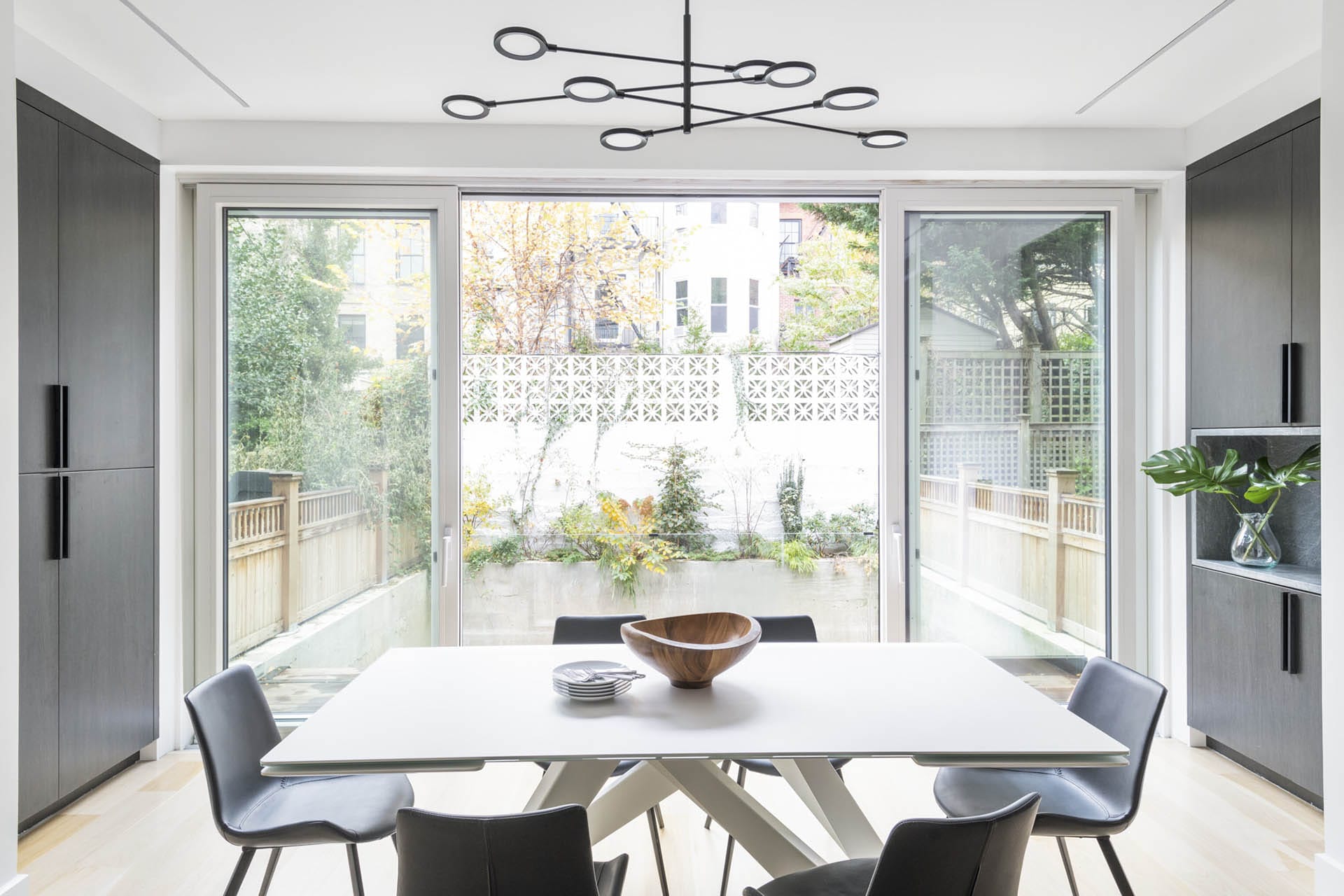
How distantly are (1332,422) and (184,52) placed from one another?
3858 millimetres

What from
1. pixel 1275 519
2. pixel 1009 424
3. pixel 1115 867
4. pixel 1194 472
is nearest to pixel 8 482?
pixel 1115 867

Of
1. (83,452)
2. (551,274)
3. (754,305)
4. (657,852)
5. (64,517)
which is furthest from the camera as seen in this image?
(754,305)

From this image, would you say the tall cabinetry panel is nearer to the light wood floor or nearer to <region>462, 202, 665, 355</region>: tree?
the light wood floor

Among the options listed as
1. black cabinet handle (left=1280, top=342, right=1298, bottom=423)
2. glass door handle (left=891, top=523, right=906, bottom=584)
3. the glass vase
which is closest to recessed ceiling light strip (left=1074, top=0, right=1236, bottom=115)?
black cabinet handle (left=1280, top=342, right=1298, bottom=423)

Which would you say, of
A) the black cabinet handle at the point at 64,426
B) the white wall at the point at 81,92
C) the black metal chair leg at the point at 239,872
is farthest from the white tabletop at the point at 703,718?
the white wall at the point at 81,92

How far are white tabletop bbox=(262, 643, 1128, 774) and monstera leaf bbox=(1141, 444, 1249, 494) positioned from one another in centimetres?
149

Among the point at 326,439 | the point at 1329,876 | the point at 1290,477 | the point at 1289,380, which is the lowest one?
the point at 1329,876

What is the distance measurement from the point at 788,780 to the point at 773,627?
86cm

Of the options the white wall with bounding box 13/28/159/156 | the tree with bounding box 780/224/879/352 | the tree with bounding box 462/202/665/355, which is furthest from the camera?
the tree with bounding box 780/224/879/352

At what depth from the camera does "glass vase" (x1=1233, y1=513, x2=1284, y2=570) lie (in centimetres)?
331

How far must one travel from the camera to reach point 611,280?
19.6 ft

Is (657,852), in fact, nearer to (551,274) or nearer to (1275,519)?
(1275,519)

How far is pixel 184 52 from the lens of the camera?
2912mm

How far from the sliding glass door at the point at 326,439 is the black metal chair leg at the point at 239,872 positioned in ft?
5.97
